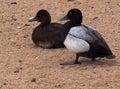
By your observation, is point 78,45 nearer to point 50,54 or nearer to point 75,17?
point 75,17

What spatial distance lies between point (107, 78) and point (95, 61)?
1.12 m

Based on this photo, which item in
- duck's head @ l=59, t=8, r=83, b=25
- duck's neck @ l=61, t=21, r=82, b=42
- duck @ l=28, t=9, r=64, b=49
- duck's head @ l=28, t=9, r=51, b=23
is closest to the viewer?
duck's neck @ l=61, t=21, r=82, b=42

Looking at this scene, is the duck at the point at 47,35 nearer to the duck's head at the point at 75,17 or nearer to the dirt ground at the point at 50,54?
the dirt ground at the point at 50,54

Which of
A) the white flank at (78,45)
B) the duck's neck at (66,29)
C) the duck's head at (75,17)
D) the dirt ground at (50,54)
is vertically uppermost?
the duck's head at (75,17)

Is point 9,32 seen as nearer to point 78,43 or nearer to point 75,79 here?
point 78,43

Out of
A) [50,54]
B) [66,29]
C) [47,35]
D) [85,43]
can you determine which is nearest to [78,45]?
[85,43]

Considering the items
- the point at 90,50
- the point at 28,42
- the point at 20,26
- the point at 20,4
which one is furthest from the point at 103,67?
the point at 20,4

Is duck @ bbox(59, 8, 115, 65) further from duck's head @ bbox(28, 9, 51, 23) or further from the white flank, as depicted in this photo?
duck's head @ bbox(28, 9, 51, 23)

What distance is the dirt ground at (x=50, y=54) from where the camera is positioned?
7504mm

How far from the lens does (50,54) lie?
9086 millimetres

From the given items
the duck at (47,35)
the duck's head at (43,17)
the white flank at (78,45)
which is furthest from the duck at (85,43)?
the duck's head at (43,17)

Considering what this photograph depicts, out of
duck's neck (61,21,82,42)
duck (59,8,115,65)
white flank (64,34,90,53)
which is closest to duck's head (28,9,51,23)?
duck's neck (61,21,82,42)

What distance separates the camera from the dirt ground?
750cm

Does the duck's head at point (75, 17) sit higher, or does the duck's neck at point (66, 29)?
the duck's head at point (75, 17)
